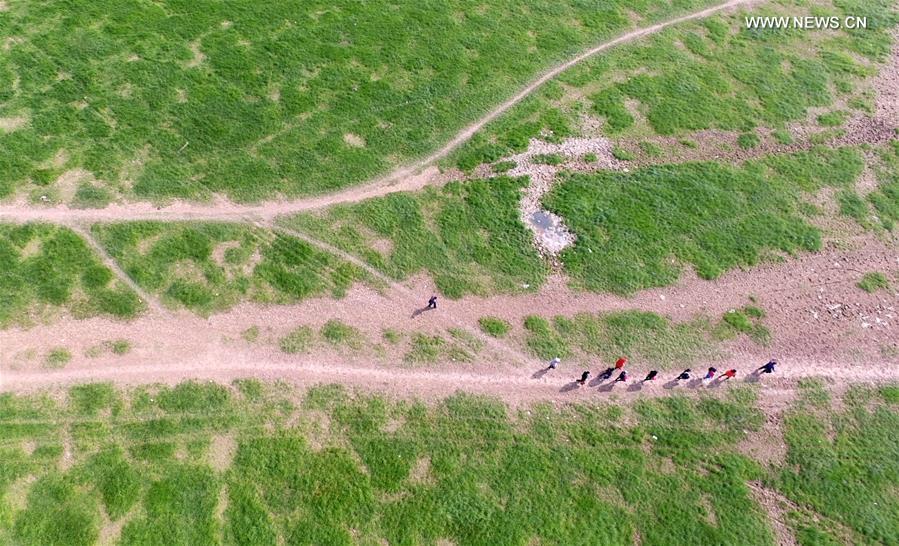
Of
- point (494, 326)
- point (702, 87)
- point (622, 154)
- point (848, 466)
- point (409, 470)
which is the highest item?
point (702, 87)

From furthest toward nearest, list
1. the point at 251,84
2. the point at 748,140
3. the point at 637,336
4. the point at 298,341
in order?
the point at 251,84, the point at 748,140, the point at 637,336, the point at 298,341

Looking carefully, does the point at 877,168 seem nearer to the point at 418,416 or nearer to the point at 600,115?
the point at 600,115

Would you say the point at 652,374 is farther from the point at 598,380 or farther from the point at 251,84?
the point at 251,84

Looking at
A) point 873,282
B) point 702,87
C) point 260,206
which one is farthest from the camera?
point 702,87

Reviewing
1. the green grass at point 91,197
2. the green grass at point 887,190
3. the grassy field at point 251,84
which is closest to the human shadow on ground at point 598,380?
the grassy field at point 251,84

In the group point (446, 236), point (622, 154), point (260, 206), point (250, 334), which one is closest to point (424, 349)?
point (446, 236)

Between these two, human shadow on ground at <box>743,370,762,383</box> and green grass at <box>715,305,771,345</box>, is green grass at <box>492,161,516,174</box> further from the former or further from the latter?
human shadow on ground at <box>743,370,762,383</box>

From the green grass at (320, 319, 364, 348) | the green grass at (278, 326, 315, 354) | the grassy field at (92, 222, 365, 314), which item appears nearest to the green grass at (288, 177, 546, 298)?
the grassy field at (92, 222, 365, 314)
